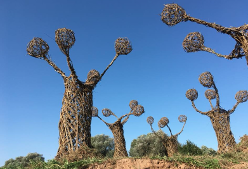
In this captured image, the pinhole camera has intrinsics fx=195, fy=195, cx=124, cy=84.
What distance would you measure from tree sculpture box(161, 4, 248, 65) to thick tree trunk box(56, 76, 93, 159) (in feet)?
10.4

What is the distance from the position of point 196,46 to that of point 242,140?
719 centimetres

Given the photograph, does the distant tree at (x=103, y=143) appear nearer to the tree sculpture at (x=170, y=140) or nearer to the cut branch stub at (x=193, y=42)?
the tree sculpture at (x=170, y=140)

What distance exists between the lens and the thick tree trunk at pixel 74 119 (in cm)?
502

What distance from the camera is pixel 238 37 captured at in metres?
4.87

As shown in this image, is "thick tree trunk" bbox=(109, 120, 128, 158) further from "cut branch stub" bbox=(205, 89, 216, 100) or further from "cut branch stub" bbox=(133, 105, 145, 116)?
"cut branch stub" bbox=(205, 89, 216, 100)

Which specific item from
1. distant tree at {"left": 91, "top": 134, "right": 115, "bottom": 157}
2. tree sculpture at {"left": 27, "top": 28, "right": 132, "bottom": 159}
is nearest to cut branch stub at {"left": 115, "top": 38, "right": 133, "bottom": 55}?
tree sculpture at {"left": 27, "top": 28, "right": 132, "bottom": 159}

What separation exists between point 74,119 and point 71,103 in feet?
Answer: 1.50

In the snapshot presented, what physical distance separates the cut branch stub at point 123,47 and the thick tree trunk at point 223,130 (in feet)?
22.4

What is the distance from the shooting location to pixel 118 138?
41.4 feet

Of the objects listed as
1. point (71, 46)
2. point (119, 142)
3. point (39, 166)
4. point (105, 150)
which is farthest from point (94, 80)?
point (105, 150)

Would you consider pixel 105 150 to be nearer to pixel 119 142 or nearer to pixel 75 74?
pixel 119 142

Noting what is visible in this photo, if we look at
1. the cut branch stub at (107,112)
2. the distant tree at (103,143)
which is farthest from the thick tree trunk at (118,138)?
the distant tree at (103,143)

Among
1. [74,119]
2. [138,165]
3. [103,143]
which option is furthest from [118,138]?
[103,143]

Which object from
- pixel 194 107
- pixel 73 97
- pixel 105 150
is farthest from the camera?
pixel 105 150
